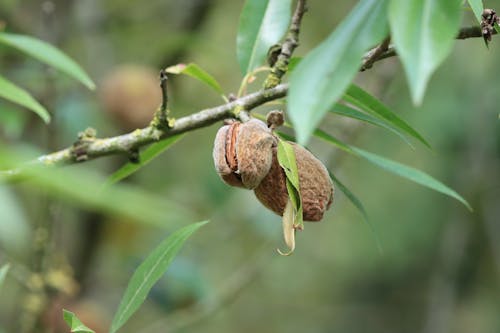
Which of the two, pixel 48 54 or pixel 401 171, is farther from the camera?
pixel 48 54

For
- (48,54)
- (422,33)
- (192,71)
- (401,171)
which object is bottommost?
(401,171)

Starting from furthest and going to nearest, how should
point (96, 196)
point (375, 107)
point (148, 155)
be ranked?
point (148, 155) < point (375, 107) < point (96, 196)

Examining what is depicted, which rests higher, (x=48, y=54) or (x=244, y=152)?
(x=48, y=54)

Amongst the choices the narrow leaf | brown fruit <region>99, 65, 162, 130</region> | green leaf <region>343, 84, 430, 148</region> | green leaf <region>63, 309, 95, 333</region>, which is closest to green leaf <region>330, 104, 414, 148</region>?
green leaf <region>343, 84, 430, 148</region>

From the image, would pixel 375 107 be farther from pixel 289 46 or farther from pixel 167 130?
pixel 167 130

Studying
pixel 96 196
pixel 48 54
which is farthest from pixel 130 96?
pixel 96 196

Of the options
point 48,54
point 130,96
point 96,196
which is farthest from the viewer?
point 130,96

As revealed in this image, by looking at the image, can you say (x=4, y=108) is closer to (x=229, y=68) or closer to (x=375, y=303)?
(x=229, y=68)
